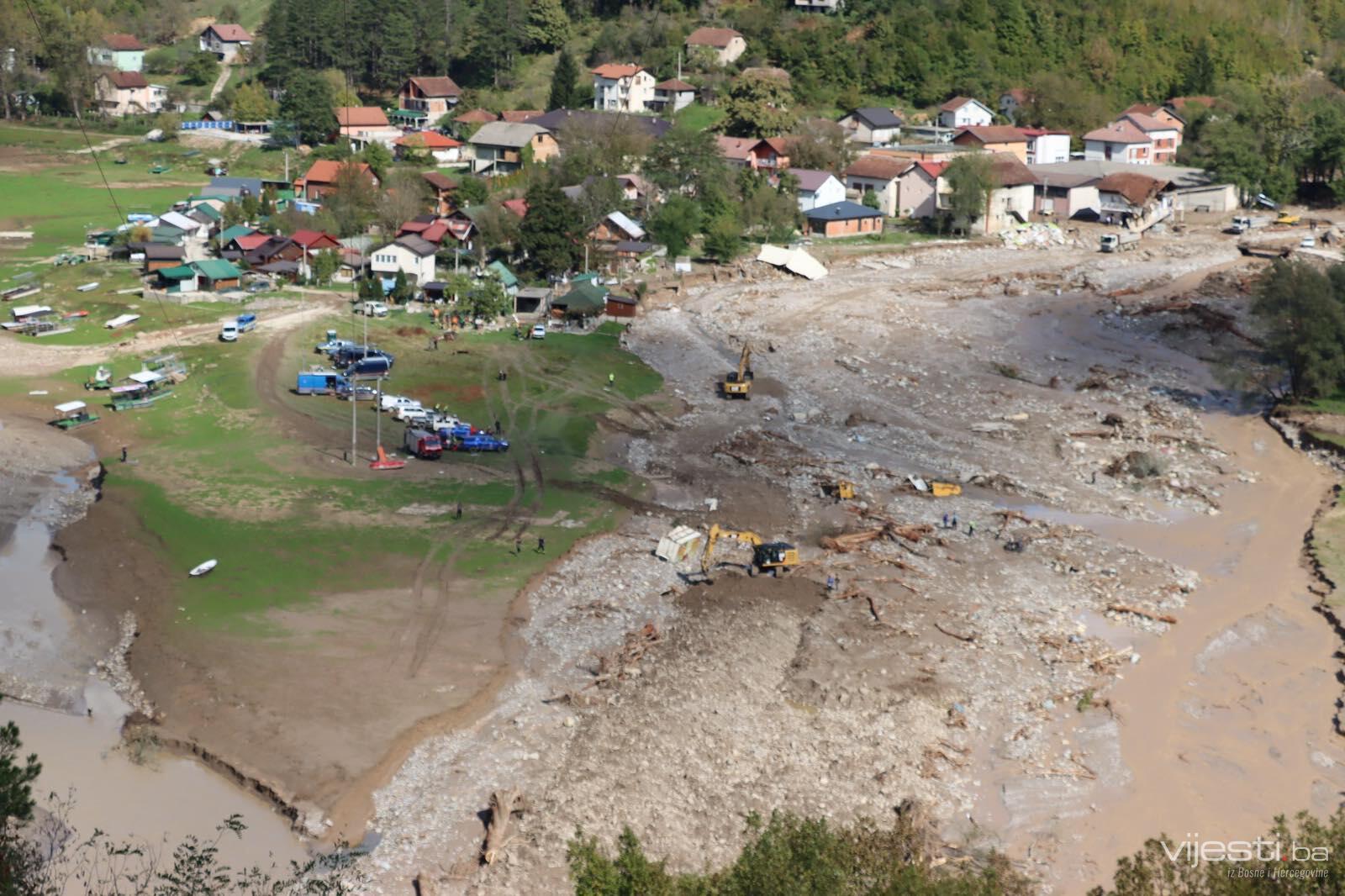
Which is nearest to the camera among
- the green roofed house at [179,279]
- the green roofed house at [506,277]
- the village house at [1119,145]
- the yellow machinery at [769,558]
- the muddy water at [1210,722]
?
the muddy water at [1210,722]

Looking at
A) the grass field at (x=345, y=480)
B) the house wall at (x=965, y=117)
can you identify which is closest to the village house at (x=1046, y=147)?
the house wall at (x=965, y=117)

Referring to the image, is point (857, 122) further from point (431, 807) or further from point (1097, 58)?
point (431, 807)

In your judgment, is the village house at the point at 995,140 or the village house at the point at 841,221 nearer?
the village house at the point at 841,221

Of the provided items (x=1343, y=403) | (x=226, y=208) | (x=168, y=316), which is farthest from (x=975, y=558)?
(x=226, y=208)

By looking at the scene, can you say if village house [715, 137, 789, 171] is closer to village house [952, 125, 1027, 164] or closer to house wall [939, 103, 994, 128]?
village house [952, 125, 1027, 164]

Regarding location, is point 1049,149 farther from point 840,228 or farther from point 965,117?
point 840,228

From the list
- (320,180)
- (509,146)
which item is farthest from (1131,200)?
(320,180)

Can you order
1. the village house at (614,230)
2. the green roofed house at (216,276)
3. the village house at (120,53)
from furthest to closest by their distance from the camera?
1. the village house at (120,53)
2. the village house at (614,230)
3. the green roofed house at (216,276)

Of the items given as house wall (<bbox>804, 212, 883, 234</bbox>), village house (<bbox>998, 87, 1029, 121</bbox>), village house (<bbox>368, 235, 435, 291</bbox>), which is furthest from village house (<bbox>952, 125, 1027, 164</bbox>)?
village house (<bbox>368, 235, 435, 291</bbox>)

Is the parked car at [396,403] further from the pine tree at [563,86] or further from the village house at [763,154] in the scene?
the pine tree at [563,86]
